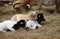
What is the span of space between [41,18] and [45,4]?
246 centimetres

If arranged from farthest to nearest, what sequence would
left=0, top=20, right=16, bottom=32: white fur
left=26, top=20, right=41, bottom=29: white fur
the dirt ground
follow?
left=26, top=20, right=41, bottom=29: white fur, left=0, top=20, right=16, bottom=32: white fur, the dirt ground

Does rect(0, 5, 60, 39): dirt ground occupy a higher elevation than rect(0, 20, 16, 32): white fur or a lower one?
lower

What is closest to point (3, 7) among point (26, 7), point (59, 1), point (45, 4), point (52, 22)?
point (26, 7)

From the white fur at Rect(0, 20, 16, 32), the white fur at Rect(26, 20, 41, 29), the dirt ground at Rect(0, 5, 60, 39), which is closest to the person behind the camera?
the dirt ground at Rect(0, 5, 60, 39)

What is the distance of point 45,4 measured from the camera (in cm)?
797

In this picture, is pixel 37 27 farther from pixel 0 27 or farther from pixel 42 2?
pixel 42 2

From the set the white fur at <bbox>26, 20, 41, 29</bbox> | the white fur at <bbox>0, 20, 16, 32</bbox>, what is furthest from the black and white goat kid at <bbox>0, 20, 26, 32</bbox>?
the white fur at <bbox>26, 20, 41, 29</bbox>

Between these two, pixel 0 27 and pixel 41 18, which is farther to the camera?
pixel 41 18

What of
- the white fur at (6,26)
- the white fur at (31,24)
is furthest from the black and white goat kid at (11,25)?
the white fur at (31,24)

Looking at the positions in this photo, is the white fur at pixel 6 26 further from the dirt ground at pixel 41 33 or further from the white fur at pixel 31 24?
the white fur at pixel 31 24

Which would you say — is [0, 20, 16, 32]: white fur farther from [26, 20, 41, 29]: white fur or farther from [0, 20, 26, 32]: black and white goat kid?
[26, 20, 41, 29]: white fur

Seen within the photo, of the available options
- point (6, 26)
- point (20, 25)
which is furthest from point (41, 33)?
point (6, 26)

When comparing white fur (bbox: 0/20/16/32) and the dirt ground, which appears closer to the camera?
the dirt ground

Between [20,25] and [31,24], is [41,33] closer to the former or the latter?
[31,24]
